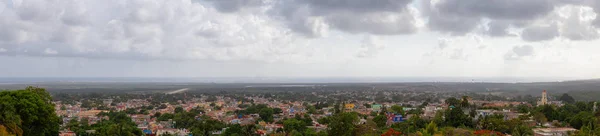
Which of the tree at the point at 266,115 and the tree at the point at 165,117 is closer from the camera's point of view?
the tree at the point at 266,115

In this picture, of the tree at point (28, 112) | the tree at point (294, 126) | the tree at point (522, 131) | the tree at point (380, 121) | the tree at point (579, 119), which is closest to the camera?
the tree at point (28, 112)

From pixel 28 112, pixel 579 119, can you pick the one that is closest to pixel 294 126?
pixel 28 112

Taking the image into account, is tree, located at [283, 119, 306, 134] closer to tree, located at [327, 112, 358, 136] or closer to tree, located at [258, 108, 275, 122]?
tree, located at [327, 112, 358, 136]

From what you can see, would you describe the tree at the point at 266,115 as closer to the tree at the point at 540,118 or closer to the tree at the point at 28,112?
the tree at the point at 540,118

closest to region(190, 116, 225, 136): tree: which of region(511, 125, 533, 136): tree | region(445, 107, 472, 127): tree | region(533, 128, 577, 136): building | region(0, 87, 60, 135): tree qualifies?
region(0, 87, 60, 135): tree

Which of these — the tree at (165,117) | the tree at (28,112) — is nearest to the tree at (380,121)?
the tree at (28,112)

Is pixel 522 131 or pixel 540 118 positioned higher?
pixel 540 118

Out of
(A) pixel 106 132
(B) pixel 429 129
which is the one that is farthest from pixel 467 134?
(A) pixel 106 132

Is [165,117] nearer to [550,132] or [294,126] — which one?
[294,126]
